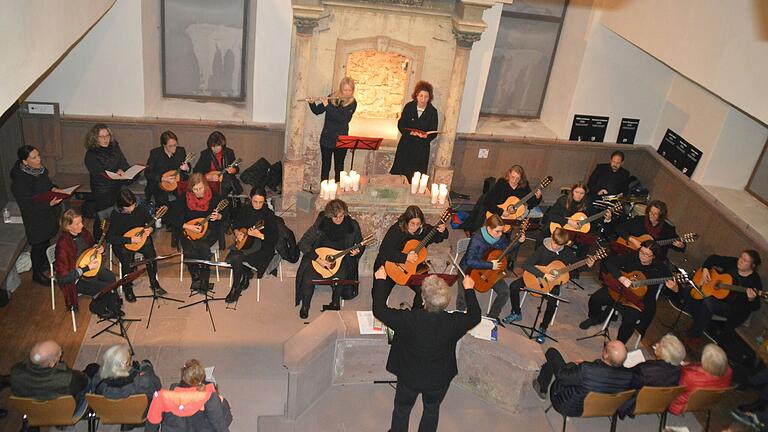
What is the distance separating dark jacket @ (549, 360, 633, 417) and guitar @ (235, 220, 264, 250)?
381cm

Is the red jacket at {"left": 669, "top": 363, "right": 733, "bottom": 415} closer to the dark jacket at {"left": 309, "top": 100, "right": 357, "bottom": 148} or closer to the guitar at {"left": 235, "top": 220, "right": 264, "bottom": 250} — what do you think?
the guitar at {"left": 235, "top": 220, "right": 264, "bottom": 250}

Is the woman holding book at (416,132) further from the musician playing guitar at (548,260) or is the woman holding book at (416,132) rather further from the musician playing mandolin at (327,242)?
the musician playing guitar at (548,260)

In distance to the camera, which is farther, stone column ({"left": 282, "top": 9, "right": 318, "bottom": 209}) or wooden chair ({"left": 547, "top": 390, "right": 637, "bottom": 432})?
stone column ({"left": 282, "top": 9, "right": 318, "bottom": 209})

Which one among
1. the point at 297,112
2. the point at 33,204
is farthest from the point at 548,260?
the point at 33,204

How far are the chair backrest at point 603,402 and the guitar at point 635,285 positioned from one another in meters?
1.73

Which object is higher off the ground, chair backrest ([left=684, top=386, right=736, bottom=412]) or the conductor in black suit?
the conductor in black suit

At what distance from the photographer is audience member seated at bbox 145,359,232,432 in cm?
546

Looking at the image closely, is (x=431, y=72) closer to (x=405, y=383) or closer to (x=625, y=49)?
(x=625, y=49)

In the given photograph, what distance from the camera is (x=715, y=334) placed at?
8.75m

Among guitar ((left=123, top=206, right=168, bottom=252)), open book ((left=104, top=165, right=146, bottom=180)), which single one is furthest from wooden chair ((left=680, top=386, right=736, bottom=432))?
open book ((left=104, top=165, right=146, bottom=180))

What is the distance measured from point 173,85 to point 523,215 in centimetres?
599

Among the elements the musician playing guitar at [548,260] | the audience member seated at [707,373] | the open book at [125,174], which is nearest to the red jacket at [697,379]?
the audience member seated at [707,373]

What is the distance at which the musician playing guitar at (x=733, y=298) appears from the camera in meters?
8.23

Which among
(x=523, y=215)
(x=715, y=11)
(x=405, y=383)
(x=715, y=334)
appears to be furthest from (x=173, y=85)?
(x=715, y=334)
